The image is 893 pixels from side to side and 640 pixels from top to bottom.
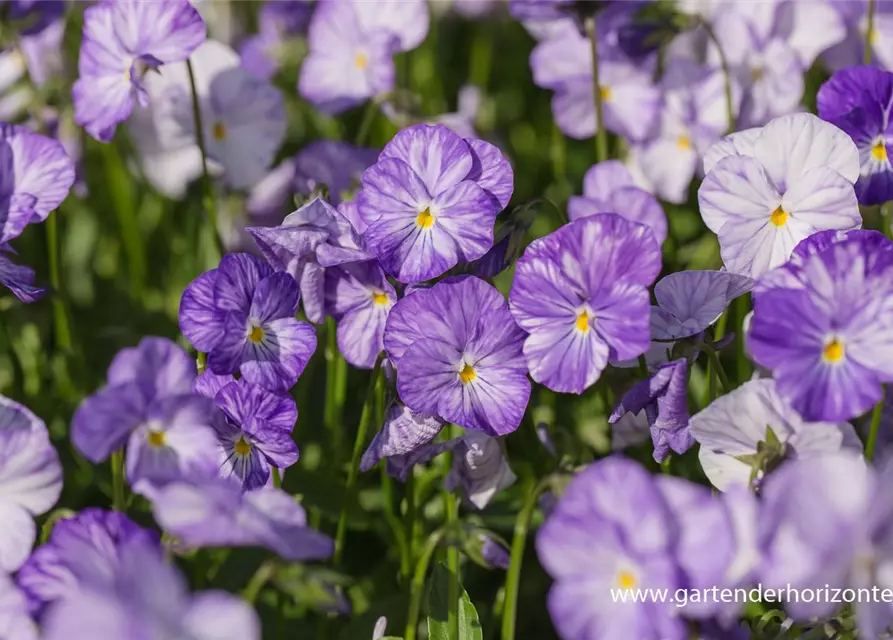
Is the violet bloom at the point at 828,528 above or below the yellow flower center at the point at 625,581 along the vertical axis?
above

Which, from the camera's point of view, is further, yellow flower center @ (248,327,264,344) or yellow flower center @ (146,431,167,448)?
yellow flower center @ (248,327,264,344)

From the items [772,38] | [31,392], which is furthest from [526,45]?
[31,392]

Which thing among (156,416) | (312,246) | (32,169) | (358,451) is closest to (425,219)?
(312,246)

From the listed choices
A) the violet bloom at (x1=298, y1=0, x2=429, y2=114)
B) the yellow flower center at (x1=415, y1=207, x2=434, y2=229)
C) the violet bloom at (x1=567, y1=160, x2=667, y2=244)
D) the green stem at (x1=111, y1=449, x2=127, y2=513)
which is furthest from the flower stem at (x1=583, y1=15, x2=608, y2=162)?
the green stem at (x1=111, y1=449, x2=127, y2=513)

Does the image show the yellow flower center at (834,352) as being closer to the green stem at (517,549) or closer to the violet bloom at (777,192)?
the violet bloom at (777,192)

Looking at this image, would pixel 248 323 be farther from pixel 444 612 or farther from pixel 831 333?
pixel 831 333

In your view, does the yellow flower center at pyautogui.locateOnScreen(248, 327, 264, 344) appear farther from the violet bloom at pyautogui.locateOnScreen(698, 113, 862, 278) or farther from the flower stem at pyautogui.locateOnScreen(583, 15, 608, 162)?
the flower stem at pyautogui.locateOnScreen(583, 15, 608, 162)

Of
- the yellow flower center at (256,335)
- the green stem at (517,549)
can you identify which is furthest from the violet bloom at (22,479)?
the green stem at (517,549)
